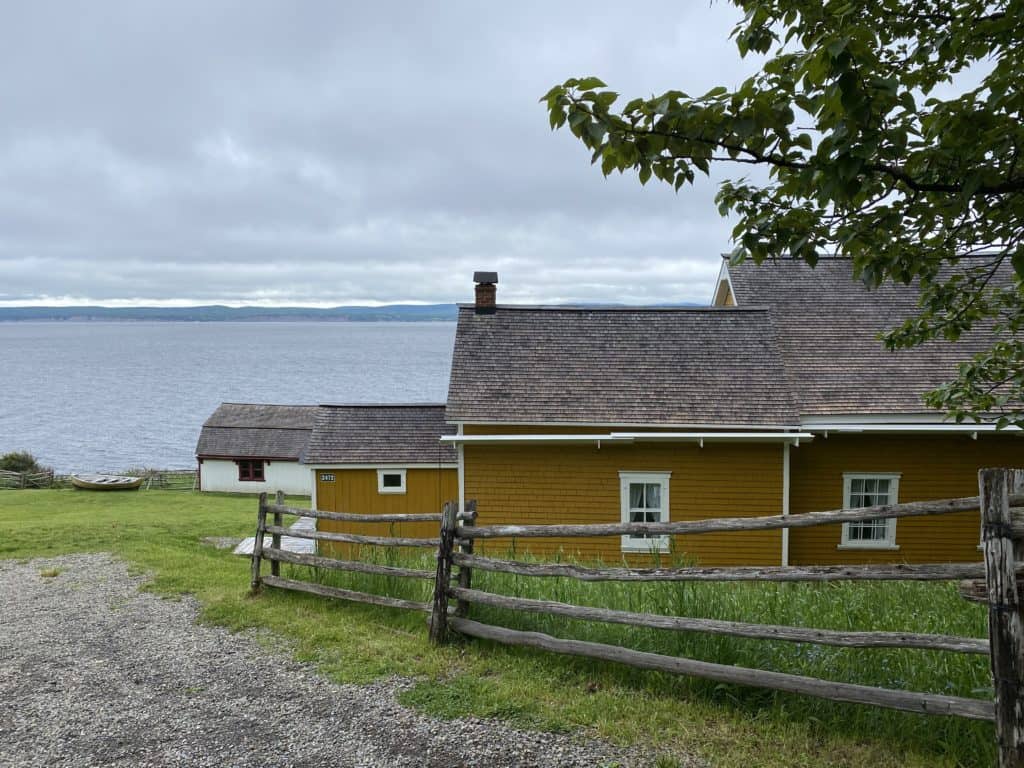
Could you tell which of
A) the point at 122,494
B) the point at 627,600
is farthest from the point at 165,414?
the point at 627,600

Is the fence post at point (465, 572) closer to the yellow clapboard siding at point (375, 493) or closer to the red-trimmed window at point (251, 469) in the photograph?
the yellow clapboard siding at point (375, 493)

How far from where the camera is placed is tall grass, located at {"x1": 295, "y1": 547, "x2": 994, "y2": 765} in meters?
4.94

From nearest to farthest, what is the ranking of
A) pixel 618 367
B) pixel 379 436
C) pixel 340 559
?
pixel 340 559 < pixel 618 367 < pixel 379 436

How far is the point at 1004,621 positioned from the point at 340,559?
717cm

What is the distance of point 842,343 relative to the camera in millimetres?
17469

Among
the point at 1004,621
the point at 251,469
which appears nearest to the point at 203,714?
the point at 1004,621

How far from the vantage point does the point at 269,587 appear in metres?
9.84

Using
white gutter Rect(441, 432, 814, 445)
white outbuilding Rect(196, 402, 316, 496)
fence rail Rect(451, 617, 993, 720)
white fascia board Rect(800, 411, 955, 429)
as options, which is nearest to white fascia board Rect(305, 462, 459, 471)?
white gutter Rect(441, 432, 814, 445)

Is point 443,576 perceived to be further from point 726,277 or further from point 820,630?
point 726,277

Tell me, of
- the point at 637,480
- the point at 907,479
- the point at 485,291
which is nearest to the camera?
the point at 907,479

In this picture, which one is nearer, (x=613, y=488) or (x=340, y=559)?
(x=340, y=559)

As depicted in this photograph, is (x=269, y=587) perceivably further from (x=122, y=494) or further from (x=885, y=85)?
(x=122, y=494)

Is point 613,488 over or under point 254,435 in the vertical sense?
over

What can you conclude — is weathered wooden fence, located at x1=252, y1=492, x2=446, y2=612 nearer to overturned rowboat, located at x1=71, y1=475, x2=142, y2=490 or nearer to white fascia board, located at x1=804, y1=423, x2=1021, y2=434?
white fascia board, located at x1=804, y1=423, x2=1021, y2=434
